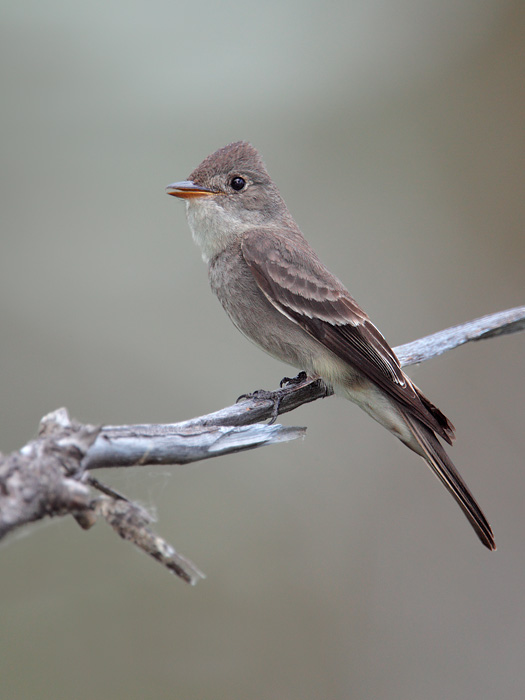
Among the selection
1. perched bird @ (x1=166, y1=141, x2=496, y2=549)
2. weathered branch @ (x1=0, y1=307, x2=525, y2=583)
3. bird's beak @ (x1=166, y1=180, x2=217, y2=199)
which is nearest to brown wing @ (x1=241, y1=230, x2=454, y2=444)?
perched bird @ (x1=166, y1=141, x2=496, y2=549)

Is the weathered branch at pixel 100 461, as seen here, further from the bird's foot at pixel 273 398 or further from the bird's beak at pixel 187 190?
the bird's beak at pixel 187 190

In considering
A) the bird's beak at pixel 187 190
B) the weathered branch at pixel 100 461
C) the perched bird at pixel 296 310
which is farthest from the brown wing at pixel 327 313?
the weathered branch at pixel 100 461

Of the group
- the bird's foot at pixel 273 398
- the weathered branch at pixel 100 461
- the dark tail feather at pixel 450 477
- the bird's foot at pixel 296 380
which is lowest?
the dark tail feather at pixel 450 477

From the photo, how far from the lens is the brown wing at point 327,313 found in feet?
10.2

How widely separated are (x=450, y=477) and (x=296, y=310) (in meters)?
1.03

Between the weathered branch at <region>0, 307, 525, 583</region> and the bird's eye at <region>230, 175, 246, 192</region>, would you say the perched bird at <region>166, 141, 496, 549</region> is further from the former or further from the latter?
the weathered branch at <region>0, 307, 525, 583</region>

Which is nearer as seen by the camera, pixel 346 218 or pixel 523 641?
pixel 523 641

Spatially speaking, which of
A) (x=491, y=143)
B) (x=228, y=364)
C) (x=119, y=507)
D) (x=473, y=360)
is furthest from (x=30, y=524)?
(x=491, y=143)

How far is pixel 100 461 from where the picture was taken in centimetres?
194

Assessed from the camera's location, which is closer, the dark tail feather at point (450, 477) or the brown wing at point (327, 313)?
the dark tail feather at point (450, 477)

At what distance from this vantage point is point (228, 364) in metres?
5.11

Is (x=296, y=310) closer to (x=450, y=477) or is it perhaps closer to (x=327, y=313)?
(x=327, y=313)

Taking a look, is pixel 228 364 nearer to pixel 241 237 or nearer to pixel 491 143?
pixel 241 237

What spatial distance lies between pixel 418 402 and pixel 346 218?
123 inches
